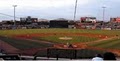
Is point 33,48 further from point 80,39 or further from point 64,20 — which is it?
point 64,20

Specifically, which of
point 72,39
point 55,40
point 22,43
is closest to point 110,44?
point 72,39

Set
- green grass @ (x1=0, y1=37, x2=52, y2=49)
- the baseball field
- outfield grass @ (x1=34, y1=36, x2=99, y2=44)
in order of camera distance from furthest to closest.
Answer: outfield grass @ (x1=34, y1=36, x2=99, y2=44) < green grass @ (x1=0, y1=37, x2=52, y2=49) < the baseball field

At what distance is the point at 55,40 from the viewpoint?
3900cm

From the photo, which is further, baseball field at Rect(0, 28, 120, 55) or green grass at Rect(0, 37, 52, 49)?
green grass at Rect(0, 37, 52, 49)

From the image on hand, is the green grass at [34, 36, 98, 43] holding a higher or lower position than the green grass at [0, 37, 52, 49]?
higher

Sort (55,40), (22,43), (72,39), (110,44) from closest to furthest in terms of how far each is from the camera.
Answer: (110,44) → (22,43) → (55,40) → (72,39)

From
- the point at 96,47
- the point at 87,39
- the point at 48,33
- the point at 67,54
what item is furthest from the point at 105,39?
the point at 67,54

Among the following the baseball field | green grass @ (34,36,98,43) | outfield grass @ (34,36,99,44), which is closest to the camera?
the baseball field

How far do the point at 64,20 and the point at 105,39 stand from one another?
10898mm

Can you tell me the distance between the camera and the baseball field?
115 feet

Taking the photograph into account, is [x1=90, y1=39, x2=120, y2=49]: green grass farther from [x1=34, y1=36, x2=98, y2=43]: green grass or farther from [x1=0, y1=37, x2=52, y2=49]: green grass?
[x1=0, y1=37, x2=52, y2=49]: green grass

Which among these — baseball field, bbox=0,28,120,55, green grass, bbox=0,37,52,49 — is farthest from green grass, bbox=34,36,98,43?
green grass, bbox=0,37,52,49

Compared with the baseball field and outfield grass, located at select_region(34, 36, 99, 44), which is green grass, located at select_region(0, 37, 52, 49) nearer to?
the baseball field

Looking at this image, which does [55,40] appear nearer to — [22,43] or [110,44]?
[22,43]
